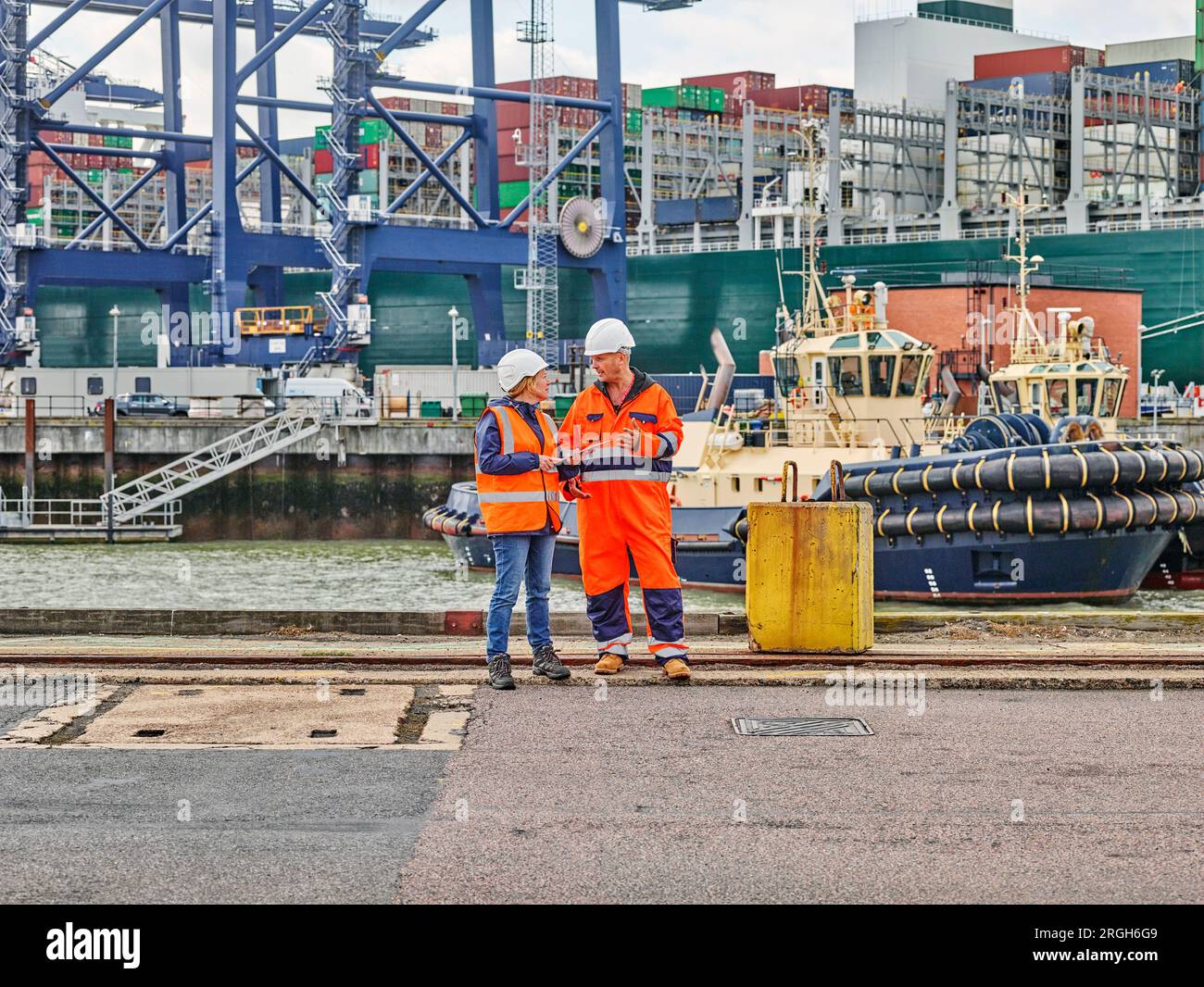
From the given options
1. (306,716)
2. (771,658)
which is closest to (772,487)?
(771,658)

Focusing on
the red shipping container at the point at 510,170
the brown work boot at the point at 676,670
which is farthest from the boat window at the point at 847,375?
the red shipping container at the point at 510,170

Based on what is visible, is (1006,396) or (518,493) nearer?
(518,493)

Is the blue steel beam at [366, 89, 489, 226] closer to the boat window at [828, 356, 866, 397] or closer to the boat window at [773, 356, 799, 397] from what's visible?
the boat window at [773, 356, 799, 397]

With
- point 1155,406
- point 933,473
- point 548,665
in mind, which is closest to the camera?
point 548,665

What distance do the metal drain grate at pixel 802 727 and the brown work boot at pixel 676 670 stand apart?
2.81 ft

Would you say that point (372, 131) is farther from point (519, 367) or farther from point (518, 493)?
point (518, 493)

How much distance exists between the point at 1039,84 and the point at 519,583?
6146 cm

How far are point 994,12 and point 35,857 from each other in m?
77.0

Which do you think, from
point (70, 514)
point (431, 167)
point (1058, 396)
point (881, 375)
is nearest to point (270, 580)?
point (70, 514)

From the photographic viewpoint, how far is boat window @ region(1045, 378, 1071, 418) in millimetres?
27156

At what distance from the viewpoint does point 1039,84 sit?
215 feet

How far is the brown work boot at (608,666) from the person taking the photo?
28.6 feet

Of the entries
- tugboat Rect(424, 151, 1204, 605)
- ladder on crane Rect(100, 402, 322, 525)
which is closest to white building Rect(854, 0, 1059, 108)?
ladder on crane Rect(100, 402, 322, 525)

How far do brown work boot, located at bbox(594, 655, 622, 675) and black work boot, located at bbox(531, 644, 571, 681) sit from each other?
0.55ft
